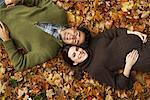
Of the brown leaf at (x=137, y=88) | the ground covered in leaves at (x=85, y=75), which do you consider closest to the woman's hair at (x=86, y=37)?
the ground covered in leaves at (x=85, y=75)

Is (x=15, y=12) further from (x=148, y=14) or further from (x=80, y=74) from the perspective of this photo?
(x=148, y=14)

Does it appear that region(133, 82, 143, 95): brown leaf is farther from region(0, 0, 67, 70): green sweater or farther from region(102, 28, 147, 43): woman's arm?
region(0, 0, 67, 70): green sweater

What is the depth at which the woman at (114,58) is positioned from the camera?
8.39 feet

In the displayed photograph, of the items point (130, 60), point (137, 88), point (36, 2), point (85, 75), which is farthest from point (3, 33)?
point (137, 88)

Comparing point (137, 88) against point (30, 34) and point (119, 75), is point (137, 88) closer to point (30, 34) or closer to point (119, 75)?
point (119, 75)

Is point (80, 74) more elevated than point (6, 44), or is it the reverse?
point (6, 44)

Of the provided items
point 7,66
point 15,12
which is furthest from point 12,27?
point 7,66

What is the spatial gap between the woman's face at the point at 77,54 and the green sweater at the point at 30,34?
149 millimetres

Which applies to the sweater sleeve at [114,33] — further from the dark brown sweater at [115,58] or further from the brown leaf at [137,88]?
the brown leaf at [137,88]

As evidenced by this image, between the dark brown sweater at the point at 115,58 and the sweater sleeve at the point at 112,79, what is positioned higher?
the dark brown sweater at the point at 115,58

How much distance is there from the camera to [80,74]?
270 centimetres

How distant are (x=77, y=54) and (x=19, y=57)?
0.45m

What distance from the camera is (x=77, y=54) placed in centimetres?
253

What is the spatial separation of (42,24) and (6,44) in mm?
309
